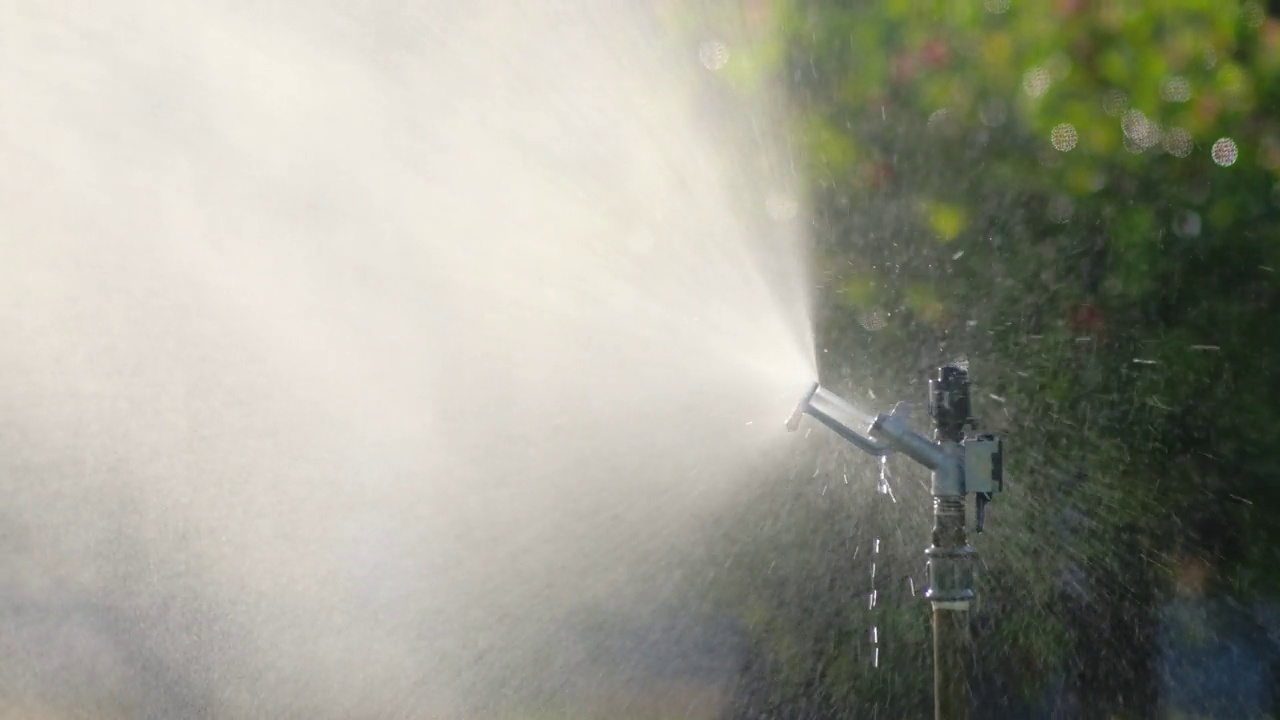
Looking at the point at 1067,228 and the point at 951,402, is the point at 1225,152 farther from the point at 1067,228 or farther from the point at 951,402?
the point at 951,402

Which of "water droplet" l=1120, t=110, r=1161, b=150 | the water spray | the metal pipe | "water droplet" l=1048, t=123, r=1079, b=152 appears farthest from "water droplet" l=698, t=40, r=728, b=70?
the metal pipe

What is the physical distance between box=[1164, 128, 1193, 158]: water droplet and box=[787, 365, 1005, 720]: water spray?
8.80 ft

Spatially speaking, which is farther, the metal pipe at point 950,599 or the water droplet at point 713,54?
the water droplet at point 713,54

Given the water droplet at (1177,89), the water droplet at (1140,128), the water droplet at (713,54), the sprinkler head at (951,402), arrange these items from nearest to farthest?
the sprinkler head at (951,402) < the water droplet at (1177,89) < the water droplet at (1140,128) < the water droplet at (713,54)

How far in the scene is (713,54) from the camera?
6.64 meters

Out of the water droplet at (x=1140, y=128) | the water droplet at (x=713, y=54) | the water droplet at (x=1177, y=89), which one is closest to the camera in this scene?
the water droplet at (x=1177, y=89)

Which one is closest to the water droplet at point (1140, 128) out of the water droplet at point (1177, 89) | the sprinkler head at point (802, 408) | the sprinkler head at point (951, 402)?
the water droplet at point (1177, 89)

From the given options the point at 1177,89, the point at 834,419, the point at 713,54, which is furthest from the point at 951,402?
the point at 713,54

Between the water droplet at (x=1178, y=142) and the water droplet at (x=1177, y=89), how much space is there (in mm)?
149

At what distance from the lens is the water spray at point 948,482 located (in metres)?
3.84

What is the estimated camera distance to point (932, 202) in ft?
21.1

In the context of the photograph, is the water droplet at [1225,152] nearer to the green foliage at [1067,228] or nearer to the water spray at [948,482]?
the green foliage at [1067,228]

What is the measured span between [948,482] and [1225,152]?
296cm

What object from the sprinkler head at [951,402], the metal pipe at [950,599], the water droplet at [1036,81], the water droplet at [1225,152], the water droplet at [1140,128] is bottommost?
the metal pipe at [950,599]
